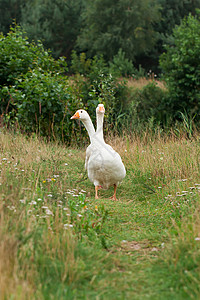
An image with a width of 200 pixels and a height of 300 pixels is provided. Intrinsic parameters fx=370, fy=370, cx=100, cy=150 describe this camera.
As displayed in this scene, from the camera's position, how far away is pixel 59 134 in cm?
906

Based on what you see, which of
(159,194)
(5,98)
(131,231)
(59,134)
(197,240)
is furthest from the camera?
(5,98)

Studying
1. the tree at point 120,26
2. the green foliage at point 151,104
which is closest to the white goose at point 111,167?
the green foliage at point 151,104

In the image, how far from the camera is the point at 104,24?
85.8 ft

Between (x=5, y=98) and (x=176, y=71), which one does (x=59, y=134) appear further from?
(x=176, y=71)

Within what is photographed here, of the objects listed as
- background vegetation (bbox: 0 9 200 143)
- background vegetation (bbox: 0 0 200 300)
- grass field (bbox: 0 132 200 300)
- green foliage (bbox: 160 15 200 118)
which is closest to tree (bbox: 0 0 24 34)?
background vegetation (bbox: 0 9 200 143)

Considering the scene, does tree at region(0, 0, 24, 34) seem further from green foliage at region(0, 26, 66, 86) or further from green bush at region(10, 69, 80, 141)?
green bush at region(10, 69, 80, 141)

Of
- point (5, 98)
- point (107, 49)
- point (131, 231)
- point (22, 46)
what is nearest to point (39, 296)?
point (131, 231)

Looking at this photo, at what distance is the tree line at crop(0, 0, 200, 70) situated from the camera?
83.2 feet

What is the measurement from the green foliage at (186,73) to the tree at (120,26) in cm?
1265

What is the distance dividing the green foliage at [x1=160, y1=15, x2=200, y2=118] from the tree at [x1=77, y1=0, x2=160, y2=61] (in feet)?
41.5

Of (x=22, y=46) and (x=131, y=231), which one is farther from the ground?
(x=22, y=46)

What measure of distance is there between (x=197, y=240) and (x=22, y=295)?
1501mm

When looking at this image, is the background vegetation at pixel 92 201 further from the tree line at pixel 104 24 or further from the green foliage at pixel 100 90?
the tree line at pixel 104 24

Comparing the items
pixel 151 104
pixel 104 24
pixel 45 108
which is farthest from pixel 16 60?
pixel 104 24
